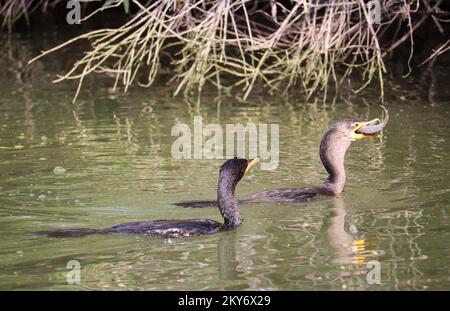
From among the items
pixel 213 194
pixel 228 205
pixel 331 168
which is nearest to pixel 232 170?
pixel 228 205

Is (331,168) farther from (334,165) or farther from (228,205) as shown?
(228,205)

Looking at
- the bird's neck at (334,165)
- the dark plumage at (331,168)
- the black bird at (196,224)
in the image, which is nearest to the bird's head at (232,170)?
the black bird at (196,224)

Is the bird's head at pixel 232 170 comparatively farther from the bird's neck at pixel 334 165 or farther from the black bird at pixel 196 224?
the bird's neck at pixel 334 165

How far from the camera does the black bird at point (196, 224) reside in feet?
29.6

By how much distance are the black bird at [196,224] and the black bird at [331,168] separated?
2.30ft

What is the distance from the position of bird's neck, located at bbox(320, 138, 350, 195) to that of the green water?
0.58 ft

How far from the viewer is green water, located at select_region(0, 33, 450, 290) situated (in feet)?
26.4

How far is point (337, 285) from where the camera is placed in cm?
762

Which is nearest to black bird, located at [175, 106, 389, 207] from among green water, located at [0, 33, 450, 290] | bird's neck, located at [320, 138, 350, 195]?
bird's neck, located at [320, 138, 350, 195]

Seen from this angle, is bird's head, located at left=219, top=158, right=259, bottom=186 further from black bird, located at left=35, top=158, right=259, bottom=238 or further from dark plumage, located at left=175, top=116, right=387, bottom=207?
dark plumage, located at left=175, top=116, right=387, bottom=207

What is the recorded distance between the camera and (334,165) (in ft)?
35.4
